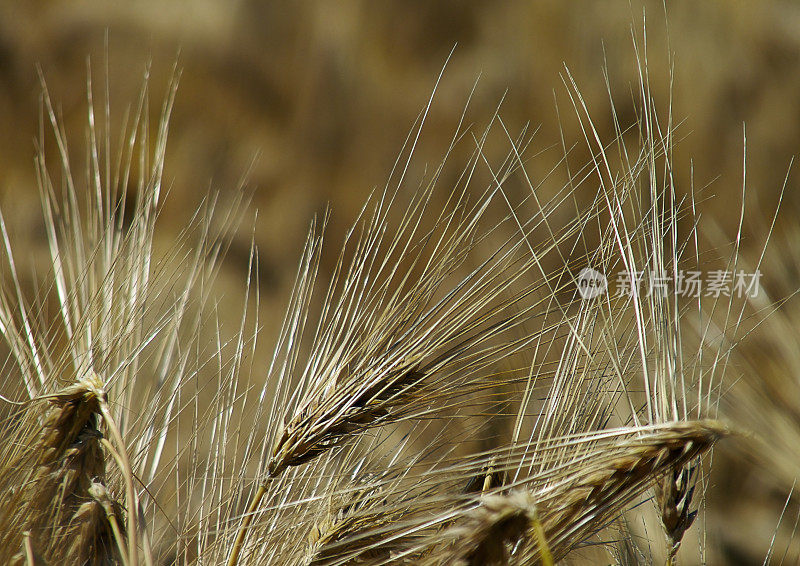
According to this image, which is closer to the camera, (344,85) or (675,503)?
(675,503)

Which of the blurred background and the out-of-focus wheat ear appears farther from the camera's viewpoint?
the blurred background

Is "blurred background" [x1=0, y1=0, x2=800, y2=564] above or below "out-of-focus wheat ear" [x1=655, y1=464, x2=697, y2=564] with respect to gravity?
above

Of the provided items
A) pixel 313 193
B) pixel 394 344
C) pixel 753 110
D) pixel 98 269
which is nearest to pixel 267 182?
pixel 313 193

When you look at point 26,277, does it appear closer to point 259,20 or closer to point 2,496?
point 259,20

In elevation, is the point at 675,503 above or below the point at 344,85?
below
